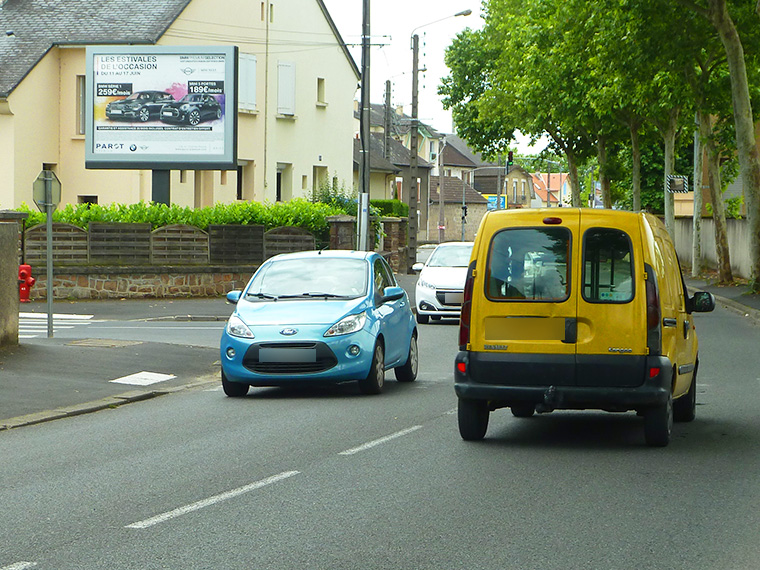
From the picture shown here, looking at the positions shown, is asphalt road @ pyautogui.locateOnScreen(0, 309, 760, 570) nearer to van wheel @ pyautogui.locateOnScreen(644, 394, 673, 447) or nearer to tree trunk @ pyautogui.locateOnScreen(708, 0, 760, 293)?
van wheel @ pyautogui.locateOnScreen(644, 394, 673, 447)

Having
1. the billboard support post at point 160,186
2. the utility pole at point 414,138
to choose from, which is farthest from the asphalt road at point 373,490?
the utility pole at point 414,138

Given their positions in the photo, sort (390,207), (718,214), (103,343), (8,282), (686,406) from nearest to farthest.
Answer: (686,406) < (8,282) < (103,343) < (718,214) < (390,207)

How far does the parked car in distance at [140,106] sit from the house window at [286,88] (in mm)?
11791

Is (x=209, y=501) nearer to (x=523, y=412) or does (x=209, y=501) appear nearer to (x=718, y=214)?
(x=523, y=412)

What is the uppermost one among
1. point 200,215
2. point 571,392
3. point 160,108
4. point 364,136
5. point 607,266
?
point 160,108

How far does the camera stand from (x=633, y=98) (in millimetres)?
41469

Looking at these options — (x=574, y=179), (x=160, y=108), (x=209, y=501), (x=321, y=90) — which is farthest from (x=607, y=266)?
(x=574, y=179)

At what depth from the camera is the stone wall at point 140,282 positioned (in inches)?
1187

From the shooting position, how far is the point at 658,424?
952 cm

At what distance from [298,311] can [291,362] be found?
65cm

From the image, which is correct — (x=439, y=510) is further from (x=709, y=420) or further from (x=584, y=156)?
(x=584, y=156)

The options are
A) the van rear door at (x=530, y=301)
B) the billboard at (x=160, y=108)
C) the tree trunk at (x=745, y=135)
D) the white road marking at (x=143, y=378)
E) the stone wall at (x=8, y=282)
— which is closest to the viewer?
the van rear door at (x=530, y=301)

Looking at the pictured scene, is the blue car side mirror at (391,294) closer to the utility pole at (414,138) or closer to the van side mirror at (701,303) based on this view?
the van side mirror at (701,303)

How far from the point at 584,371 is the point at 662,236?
5.01 feet
